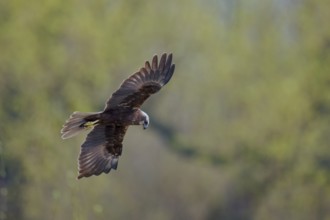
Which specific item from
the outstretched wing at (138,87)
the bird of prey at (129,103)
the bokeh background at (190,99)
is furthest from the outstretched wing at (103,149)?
the bokeh background at (190,99)

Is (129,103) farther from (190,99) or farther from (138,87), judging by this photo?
(190,99)

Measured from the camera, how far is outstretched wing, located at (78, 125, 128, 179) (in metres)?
8.39

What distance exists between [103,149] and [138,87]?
0.77m

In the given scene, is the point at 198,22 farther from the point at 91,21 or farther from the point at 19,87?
the point at 19,87

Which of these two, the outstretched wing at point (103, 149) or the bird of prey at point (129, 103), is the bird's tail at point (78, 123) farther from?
the outstretched wing at point (103, 149)

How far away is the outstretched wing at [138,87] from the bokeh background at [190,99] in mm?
8512

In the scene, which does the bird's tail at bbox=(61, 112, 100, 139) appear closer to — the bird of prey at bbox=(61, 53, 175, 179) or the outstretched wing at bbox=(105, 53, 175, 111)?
the bird of prey at bbox=(61, 53, 175, 179)

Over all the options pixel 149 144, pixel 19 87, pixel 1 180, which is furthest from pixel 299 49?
pixel 1 180

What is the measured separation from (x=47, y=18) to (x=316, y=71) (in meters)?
5.88

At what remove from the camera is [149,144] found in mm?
19891

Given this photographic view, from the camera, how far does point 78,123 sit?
25.6 ft

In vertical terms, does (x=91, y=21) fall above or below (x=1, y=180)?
above

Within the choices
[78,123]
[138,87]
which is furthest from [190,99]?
[78,123]

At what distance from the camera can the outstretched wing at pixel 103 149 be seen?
330 inches
